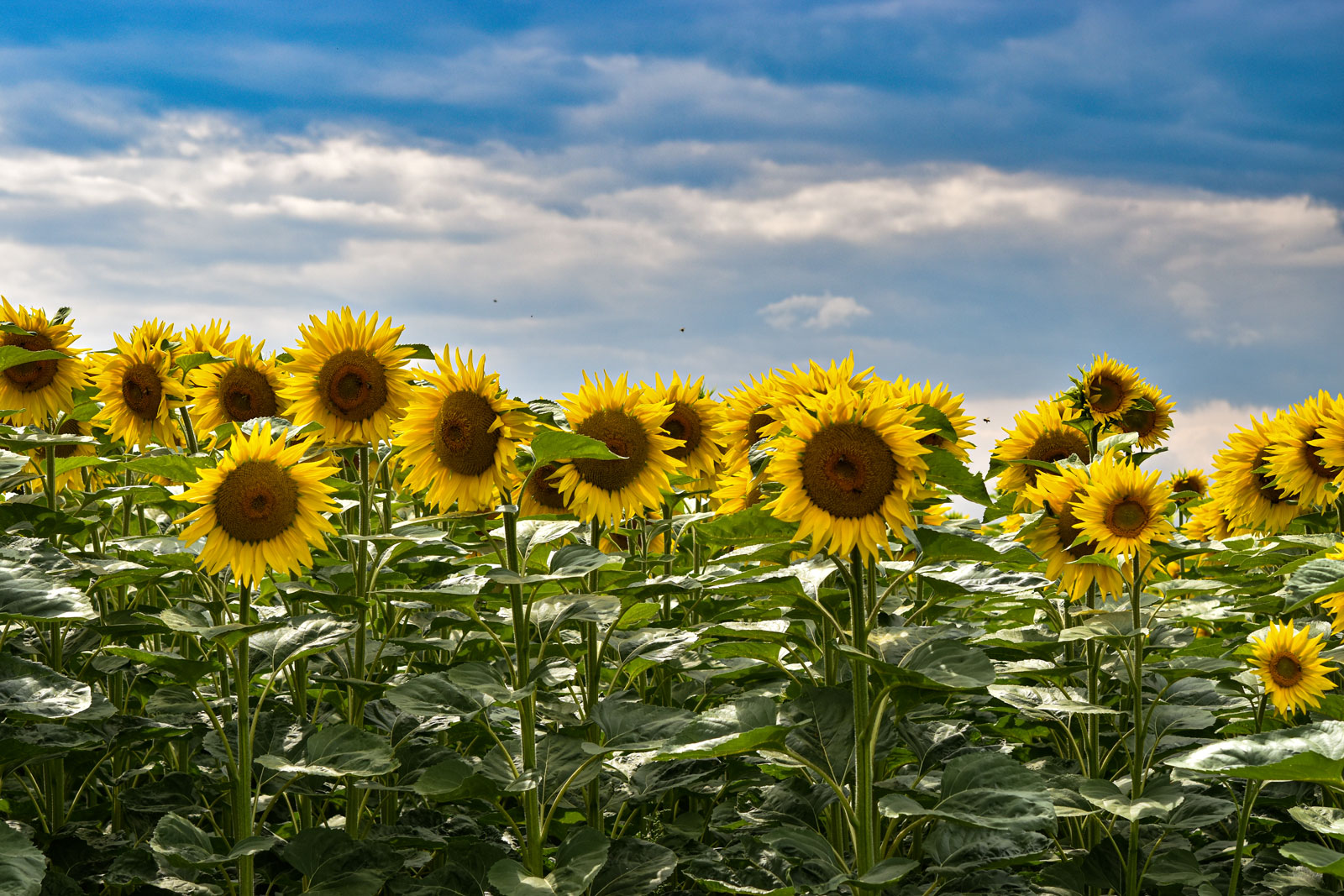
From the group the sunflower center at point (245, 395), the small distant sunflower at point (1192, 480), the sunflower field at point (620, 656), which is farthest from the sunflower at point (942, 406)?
the small distant sunflower at point (1192, 480)

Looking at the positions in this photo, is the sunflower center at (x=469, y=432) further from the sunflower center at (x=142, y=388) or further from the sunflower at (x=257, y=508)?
the sunflower center at (x=142, y=388)

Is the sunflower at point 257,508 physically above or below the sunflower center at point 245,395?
below

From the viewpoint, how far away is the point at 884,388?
3521 mm

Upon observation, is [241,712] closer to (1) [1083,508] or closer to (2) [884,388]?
(2) [884,388]

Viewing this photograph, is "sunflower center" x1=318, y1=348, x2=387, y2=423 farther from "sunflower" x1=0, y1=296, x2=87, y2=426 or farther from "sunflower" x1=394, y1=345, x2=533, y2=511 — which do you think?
"sunflower" x1=0, y1=296, x2=87, y2=426

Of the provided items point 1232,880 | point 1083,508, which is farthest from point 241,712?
point 1232,880

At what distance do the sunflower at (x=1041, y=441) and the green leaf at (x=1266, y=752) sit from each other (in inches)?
86.0

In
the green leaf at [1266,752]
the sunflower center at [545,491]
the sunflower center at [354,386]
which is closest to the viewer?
the green leaf at [1266,752]

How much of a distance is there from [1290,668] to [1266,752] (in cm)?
110

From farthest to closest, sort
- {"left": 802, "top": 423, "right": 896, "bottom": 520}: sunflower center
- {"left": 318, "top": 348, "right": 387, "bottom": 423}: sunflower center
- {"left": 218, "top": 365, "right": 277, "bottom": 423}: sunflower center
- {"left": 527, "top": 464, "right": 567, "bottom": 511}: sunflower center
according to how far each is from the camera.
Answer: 1. {"left": 218, "top": 365, "right": 277, "bottom": 423}: sunflower center
2. {"left": 527, "top": 464, "right": 567, "bottom": 511}: sunflower center
3. {"left": 318, "top": 348, "right": 387, "bottom": 423}: sunflower center
4. {"left": 802, "top": 423, "right": 896, "bottom": 520}: sunflower center

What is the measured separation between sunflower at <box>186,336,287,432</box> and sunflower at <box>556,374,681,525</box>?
1.86 metres

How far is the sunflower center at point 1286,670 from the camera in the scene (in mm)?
4312

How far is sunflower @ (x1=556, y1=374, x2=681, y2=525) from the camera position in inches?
160

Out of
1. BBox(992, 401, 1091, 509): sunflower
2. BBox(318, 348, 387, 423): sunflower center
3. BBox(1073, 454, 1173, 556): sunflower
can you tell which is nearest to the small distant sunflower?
BBox(992, 401, 1091, 509): sunflower
